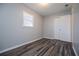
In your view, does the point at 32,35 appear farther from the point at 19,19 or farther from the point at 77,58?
the point at 77,58

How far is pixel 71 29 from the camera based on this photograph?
7.07 ft

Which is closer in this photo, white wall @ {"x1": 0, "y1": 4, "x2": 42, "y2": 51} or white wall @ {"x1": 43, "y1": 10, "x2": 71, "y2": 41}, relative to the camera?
white wall @ {"x1": 0, "y1": 4, "x2": 42, "y2": 51}

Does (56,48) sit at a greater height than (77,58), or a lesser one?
lesser

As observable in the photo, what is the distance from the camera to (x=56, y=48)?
1.87 m

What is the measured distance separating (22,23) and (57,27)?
1.19 meters

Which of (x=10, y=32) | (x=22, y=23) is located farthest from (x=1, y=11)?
(x=22, y=23)

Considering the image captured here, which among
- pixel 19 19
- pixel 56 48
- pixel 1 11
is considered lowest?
pixel 56 48

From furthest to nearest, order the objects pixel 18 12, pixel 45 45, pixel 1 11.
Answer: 1. pixel 18 12
2. pixel 45 45
3. pixel 1 11

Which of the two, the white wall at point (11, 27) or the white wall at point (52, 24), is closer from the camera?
the white wall at point (11, 27)

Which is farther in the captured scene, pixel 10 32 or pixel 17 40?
pixel 17 40

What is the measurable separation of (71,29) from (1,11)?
7.11ft

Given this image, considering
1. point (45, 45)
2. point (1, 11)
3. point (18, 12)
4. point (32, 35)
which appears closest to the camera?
point (1, 11)

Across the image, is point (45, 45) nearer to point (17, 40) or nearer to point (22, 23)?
point (17, 40)

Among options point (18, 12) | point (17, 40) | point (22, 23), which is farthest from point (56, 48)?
point (18, 12)
